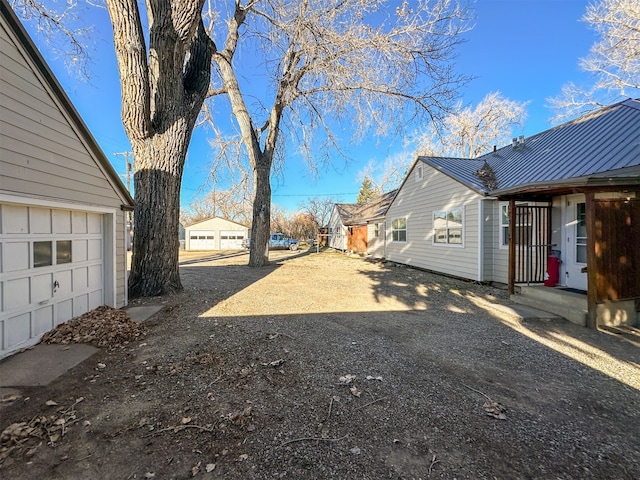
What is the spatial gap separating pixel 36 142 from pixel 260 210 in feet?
31.9

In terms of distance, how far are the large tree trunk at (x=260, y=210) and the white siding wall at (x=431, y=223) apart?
21.7ft

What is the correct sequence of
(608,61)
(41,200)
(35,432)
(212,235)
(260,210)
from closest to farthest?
(35,432)
(41,200)
(608,61)
(260,210)
(212,235)

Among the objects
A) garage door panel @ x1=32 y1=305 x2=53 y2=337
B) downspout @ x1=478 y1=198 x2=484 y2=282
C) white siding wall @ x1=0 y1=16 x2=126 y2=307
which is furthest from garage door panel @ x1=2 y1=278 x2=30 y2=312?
downspout @ x1=478 y1=198 x2=484 y2=282

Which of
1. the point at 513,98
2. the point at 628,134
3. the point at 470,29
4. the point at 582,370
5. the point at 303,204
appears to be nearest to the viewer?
the point at 582,370

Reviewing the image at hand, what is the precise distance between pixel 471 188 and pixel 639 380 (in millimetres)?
6758

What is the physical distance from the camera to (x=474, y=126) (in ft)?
78.4

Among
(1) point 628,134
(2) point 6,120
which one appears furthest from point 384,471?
(1) point 628,134

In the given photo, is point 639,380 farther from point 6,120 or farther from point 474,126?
point 474,126

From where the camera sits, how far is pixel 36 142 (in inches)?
153

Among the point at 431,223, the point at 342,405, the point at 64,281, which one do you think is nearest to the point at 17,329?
the point at 64,281

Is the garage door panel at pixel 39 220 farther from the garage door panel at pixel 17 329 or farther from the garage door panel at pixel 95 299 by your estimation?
the garage door panel at pixel 95 299

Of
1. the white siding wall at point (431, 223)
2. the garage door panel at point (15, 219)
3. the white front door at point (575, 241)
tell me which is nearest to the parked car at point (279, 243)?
→ the white siding wall at point (431, 223)

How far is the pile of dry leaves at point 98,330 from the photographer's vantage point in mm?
4020

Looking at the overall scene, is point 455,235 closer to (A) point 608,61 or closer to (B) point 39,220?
(B) point 39,220
